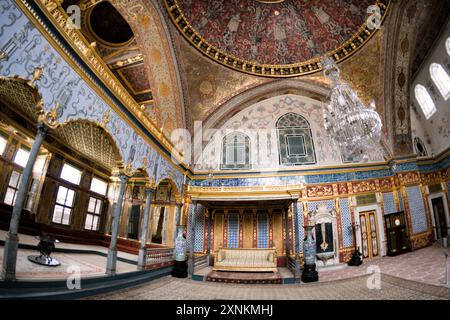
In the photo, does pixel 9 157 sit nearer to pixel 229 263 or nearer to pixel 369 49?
pixel 229 263

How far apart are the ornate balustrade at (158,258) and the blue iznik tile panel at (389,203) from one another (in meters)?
10.3

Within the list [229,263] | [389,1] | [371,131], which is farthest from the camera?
[229,263]

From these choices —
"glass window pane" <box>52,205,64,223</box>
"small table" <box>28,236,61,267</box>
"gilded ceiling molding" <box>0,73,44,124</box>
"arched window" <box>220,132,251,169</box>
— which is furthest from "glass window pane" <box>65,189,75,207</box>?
"arched window" <box>220,132,251,169</box>

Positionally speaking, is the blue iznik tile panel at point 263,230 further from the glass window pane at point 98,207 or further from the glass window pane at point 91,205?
the glass window pane at point 91,205

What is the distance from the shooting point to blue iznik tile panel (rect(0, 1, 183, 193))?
140 inches

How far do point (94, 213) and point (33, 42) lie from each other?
8.74m

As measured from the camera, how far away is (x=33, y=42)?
394 centimetres

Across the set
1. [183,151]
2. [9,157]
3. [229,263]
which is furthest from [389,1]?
[9,157]

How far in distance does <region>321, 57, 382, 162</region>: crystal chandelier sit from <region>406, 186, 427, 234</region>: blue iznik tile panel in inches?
228

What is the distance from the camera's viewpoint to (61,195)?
924 cm

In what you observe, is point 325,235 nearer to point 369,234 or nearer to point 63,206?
point 369,234

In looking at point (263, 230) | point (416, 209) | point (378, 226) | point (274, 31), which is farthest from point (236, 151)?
point (416, 209)

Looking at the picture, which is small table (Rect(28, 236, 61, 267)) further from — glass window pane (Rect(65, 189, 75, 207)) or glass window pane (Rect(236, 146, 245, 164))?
glass window pane (Rect(236, 146, 245, 164))

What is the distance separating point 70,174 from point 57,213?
5.48 ft
